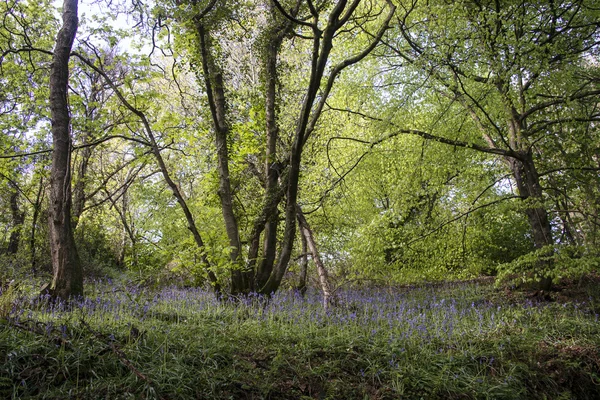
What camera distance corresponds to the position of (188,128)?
754 cm

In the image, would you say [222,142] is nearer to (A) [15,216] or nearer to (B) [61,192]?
(B) [61,192]

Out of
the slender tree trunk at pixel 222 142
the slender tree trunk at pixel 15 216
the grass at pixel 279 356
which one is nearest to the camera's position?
the grass at pixel 279 356

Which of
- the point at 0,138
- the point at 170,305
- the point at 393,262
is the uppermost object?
the point at 0,138

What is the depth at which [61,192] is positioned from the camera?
5191mm

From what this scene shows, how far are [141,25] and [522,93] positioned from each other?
6.64m

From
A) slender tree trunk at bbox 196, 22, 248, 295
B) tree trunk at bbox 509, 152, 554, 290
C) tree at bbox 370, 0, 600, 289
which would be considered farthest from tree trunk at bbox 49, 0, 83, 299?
tree trunk at bbox 509, 152, 554, 290

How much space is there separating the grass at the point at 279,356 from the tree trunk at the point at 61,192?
1.35 feet

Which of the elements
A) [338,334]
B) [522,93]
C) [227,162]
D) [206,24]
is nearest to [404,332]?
[338,334]

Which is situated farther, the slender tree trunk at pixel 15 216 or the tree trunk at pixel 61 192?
the slender tree trunk at pixel 15 216

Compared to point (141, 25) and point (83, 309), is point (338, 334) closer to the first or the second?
point (83, 309)

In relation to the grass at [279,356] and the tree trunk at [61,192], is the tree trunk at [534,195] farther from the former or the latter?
the tree trunk at [61,192]

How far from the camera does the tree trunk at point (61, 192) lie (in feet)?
16.9

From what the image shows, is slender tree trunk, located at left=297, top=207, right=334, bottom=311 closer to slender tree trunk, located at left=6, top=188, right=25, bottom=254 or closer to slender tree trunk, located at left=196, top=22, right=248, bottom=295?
slender tree trunk, located at left=196, top=22, right=248, bottom=295

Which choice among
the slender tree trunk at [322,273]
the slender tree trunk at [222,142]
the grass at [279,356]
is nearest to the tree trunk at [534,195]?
the grass at [279,356]
